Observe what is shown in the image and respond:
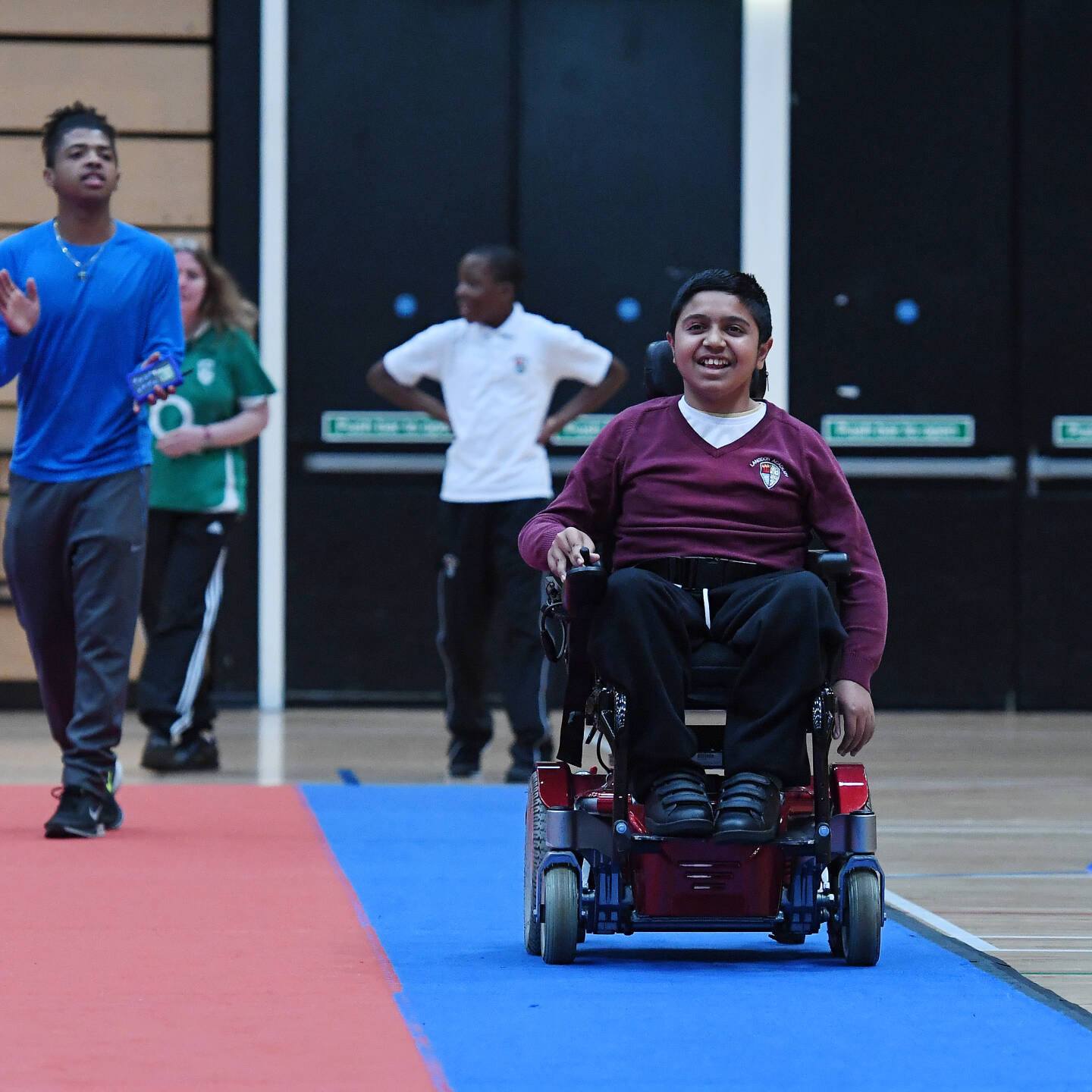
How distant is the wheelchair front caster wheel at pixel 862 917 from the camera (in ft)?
10.9

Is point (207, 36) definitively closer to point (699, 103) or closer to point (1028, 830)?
Answer: point (699, 103)

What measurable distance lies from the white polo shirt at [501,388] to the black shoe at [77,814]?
197 cm

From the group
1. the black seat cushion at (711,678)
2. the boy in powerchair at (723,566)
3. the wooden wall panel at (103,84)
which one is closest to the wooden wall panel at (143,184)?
the wooden wall panel at (103,84)

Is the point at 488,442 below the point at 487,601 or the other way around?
the other way around

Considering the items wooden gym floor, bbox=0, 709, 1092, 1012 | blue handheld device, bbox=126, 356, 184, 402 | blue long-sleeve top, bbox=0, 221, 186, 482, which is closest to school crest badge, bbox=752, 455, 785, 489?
wooden gym floor, bbox=0, 709, 1092, 1012

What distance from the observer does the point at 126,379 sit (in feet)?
16.8

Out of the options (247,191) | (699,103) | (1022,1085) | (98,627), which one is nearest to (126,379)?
(98,627)

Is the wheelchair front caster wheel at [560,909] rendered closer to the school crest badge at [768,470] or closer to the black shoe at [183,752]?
the school crest badge at [768,470]

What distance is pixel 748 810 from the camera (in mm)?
3273

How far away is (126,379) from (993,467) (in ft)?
16.4

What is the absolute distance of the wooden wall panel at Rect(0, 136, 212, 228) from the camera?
352 inches

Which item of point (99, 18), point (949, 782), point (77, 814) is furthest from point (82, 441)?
point (99, 18)

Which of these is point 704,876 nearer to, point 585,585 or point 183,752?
point 585,585

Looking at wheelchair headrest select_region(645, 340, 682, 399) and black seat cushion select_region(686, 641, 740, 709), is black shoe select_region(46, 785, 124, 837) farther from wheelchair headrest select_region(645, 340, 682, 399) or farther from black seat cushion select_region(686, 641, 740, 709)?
black seat cushion select_region(686, 641, 740, 709)
